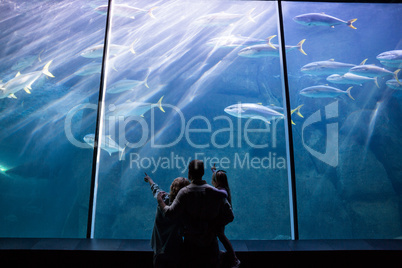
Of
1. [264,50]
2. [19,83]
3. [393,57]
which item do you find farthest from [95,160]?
[393,57]

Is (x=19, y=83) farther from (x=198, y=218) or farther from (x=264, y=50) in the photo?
(x=198, y=218)

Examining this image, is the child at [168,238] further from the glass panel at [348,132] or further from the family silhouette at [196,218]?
the glass panel at [348,132]

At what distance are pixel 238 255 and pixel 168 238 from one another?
94cm

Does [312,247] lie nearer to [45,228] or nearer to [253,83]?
[253,83]

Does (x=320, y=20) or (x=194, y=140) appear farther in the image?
(x=194, y=140)

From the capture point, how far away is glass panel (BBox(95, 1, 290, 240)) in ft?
25.1

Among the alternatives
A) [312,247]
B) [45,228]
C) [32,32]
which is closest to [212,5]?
[32,32]

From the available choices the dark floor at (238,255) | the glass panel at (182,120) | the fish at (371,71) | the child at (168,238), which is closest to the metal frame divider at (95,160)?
the dark floor at (238,255)

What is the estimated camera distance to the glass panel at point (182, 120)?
301 inches

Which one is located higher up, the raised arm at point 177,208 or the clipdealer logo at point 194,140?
the clipdealer logo at point 194,140

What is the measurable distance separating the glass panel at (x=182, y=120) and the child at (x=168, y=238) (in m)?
5.25

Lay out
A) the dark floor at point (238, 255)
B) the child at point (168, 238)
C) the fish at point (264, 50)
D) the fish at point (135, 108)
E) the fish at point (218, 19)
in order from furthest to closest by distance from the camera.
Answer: the fish at point (218, 19) → the fish at point (135, 108) → the fish at point (264, 50) → the dark floor at point (238, 255) → the child at point (168, 238)

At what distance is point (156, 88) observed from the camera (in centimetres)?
948

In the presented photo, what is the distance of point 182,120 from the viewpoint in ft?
31.5
